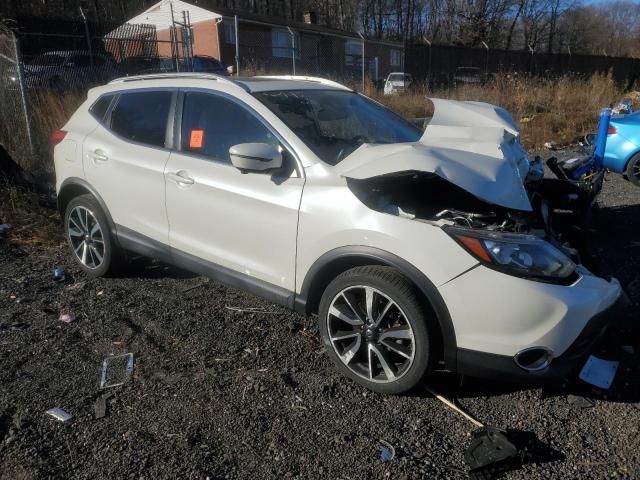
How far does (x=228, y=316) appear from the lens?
399cm

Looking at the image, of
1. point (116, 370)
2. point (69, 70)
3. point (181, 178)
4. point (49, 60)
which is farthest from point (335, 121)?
point (49, 60)

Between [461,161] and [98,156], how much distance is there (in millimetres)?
3027

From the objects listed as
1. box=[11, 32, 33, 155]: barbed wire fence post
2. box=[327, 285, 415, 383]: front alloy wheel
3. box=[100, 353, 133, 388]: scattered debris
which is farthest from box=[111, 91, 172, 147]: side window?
box=[11, 32, 33, 155]: barbed wire fence post

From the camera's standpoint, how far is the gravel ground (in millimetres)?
2473

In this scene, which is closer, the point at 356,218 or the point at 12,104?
the point at 356,218

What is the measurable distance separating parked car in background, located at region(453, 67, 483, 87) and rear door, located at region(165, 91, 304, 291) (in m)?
14.9

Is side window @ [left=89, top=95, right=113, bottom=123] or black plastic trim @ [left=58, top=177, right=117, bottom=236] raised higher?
side window @ [left=89, top=95, right=113, bottom=123]

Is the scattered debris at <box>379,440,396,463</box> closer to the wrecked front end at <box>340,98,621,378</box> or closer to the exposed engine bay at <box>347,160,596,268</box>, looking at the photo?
the wrecked front end at <box>340,98,621,378</box>

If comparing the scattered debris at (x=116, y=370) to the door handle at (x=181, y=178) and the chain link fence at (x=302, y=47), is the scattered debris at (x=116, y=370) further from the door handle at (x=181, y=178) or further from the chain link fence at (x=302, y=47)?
the chain link fence at (x=302, y=47)

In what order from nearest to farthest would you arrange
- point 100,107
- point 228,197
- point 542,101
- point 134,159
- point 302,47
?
point 228,197 → point 134,159 → point 100,107 → point 542,101 → point 302,47

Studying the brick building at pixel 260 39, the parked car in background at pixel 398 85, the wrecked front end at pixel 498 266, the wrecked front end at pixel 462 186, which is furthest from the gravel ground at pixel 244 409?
the brick building at pixel 260 39

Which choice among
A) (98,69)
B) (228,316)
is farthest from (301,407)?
(98,69)

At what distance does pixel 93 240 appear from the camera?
15.3 ft

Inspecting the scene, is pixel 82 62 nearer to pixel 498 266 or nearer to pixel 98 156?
pixel 98 156
